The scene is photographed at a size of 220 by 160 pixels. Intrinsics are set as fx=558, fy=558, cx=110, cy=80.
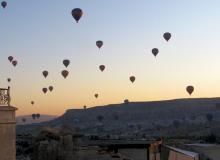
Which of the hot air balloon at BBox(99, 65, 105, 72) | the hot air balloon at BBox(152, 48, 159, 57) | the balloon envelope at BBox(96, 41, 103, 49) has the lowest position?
the hot air balloon at BBox(99, 65, 105, 72)

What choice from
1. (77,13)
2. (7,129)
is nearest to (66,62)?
(77,13)

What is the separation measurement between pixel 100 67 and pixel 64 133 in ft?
38.1

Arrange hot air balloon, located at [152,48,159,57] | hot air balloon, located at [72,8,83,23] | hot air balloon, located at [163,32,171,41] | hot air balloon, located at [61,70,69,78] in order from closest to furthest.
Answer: hot air balloon, located at [72,8,83,23] < hot air balloon, located at [163,32,171,41] < hot air balloon, located at [61,70,69,78] < hot air balloon, located at [152,48,159,57]

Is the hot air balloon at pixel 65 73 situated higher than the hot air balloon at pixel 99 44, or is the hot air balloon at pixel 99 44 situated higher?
the hot air balloon at pixel 99 44

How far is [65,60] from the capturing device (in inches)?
1757

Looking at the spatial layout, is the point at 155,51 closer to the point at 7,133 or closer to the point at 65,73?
the point at 65,73

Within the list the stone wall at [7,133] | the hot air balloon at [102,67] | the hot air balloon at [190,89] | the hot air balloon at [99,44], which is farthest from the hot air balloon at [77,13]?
the stone wall at [7,133]

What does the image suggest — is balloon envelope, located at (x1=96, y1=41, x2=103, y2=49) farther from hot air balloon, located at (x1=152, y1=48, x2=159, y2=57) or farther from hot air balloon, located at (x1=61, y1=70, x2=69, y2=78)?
hot air balloon, located at (x1=152, y1=48, x2=159, y2=57)

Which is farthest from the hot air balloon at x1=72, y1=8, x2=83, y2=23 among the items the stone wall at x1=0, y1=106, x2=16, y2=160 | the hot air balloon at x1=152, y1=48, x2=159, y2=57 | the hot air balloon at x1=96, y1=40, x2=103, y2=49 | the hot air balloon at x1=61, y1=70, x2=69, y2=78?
the stone wall at x1=0, y1=106, x2=16, y2=160

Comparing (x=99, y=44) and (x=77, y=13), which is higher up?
(x=77, y=13)

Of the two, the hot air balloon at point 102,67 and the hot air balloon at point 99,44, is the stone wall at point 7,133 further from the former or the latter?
the hot air balloon at point 102,67

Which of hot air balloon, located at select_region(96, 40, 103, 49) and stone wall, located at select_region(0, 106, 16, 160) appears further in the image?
hot air balloon, located at select_region(96, 40, 103, 49)

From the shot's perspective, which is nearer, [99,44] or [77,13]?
[77,13]

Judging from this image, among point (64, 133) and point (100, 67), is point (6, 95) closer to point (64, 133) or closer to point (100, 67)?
point (64, 133)
